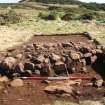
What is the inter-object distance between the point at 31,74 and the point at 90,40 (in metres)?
9.19

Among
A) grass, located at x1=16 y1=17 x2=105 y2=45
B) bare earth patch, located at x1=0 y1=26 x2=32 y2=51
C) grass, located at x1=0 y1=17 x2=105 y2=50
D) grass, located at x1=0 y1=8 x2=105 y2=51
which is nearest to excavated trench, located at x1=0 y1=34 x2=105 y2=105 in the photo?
bare earth patch, located at x1=0 y1=26 x2=32 y2=51

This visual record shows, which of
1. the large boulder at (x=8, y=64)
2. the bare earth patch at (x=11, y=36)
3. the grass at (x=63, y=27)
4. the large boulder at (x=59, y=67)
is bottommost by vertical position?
the grass at (x=63, y=27)

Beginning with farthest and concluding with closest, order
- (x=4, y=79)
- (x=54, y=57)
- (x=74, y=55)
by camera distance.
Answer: (x=74, y=55) < (x=54, y=57) < (x=4, y=79)

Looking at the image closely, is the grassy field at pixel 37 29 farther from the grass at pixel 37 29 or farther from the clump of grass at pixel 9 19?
→ the clump of grass at pixel 9 19

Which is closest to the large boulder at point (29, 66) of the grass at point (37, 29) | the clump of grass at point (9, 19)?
the grass at point (37, 29)

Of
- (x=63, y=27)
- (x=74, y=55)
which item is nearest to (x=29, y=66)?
(x=74, y=55)

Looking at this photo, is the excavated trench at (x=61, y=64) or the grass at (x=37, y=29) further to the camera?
the grass at (x=37, y=29)

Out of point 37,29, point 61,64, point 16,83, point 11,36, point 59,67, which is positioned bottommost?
point 37,29

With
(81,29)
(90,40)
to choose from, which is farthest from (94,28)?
(90,40)

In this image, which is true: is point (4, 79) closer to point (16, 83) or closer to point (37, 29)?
point (16, 83)

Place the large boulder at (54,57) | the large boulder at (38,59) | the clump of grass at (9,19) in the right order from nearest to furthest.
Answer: the large boulder at (38,59), the large boulder at (54,57), the clump of grass at (9,19)

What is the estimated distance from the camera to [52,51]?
1652cm

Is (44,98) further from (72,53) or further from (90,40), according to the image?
(90,40)

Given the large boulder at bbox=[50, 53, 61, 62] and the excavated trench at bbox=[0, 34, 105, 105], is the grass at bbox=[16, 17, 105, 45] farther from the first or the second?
the large boulder at bbox=[50, 53, 61, 62]
